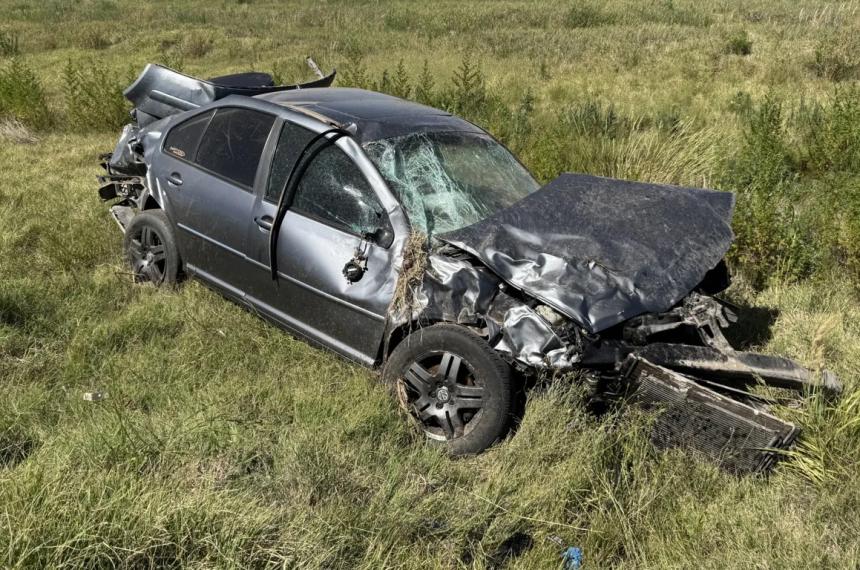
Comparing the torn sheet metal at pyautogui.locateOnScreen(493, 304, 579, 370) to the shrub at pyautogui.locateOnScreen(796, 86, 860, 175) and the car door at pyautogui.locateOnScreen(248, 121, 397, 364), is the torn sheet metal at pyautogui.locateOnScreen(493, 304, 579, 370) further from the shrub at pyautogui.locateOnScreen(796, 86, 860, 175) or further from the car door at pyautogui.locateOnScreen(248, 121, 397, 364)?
the shrub at pyautogui.locateOnScreen(796, 86, 860, 175)

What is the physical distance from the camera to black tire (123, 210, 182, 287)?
197 inches

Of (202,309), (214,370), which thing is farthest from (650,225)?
(202,309)

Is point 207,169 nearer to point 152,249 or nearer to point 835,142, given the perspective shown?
point 152,249

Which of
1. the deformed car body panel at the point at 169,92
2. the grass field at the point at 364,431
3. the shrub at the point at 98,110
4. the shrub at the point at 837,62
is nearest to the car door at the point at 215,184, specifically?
the grass field at the point at 364,431

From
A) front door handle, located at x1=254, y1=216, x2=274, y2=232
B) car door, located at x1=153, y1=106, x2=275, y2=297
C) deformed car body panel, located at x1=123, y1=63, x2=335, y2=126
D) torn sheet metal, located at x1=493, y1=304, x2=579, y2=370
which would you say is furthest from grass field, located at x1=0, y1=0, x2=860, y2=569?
deformed car body panel, located at x1=123, y1=63, x2=335, y2=126

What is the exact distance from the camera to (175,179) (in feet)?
15.9

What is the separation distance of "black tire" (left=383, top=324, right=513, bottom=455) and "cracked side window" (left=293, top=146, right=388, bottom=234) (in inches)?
29.2

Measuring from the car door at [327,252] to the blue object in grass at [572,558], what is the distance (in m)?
1.50

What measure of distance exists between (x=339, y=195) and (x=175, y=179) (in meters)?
1.59

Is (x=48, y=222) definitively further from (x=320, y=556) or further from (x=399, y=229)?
(x=320, y=556)

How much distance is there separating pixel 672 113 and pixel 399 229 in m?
6.95

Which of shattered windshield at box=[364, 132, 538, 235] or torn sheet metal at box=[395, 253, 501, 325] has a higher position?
shattered windshield at box=[364, 132, 538, 235]

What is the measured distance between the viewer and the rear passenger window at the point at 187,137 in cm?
484

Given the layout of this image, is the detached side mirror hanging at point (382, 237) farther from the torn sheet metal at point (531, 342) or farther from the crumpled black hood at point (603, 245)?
the torn sheet metal at point (531, 342)
